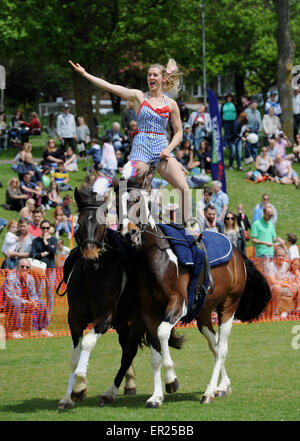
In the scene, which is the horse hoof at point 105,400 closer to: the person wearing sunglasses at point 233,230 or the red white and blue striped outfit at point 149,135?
the red white and blue striped outfit at point 149,135

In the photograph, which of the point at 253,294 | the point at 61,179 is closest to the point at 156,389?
the point at 253,294

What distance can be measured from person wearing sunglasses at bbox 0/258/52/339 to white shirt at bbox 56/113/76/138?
501 inches

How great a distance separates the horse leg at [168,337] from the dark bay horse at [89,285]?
1.92 ft

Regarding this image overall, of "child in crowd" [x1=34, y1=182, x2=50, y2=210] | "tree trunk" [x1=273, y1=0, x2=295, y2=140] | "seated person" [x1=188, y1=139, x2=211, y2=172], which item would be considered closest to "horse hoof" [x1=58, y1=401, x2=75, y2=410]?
"child in crowd" [x1=34, y1=182, x2=50, y2=210]

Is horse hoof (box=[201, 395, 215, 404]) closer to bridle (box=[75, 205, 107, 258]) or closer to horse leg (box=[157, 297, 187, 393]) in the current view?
horse leg (box=[157, 297, 187, 393])

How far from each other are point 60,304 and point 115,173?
8762 mm

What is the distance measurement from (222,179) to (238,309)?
11962mm

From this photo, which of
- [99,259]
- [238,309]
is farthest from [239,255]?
[99,259]

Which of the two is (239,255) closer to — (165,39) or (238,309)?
(238,309)

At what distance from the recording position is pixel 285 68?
3275 centimetres

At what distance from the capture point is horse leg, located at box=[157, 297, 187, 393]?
915cm

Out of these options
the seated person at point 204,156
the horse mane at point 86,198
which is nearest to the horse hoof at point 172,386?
the horse mane at point 86,198

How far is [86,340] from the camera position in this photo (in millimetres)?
8867

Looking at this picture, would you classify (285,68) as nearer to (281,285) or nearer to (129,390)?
(281,285)
